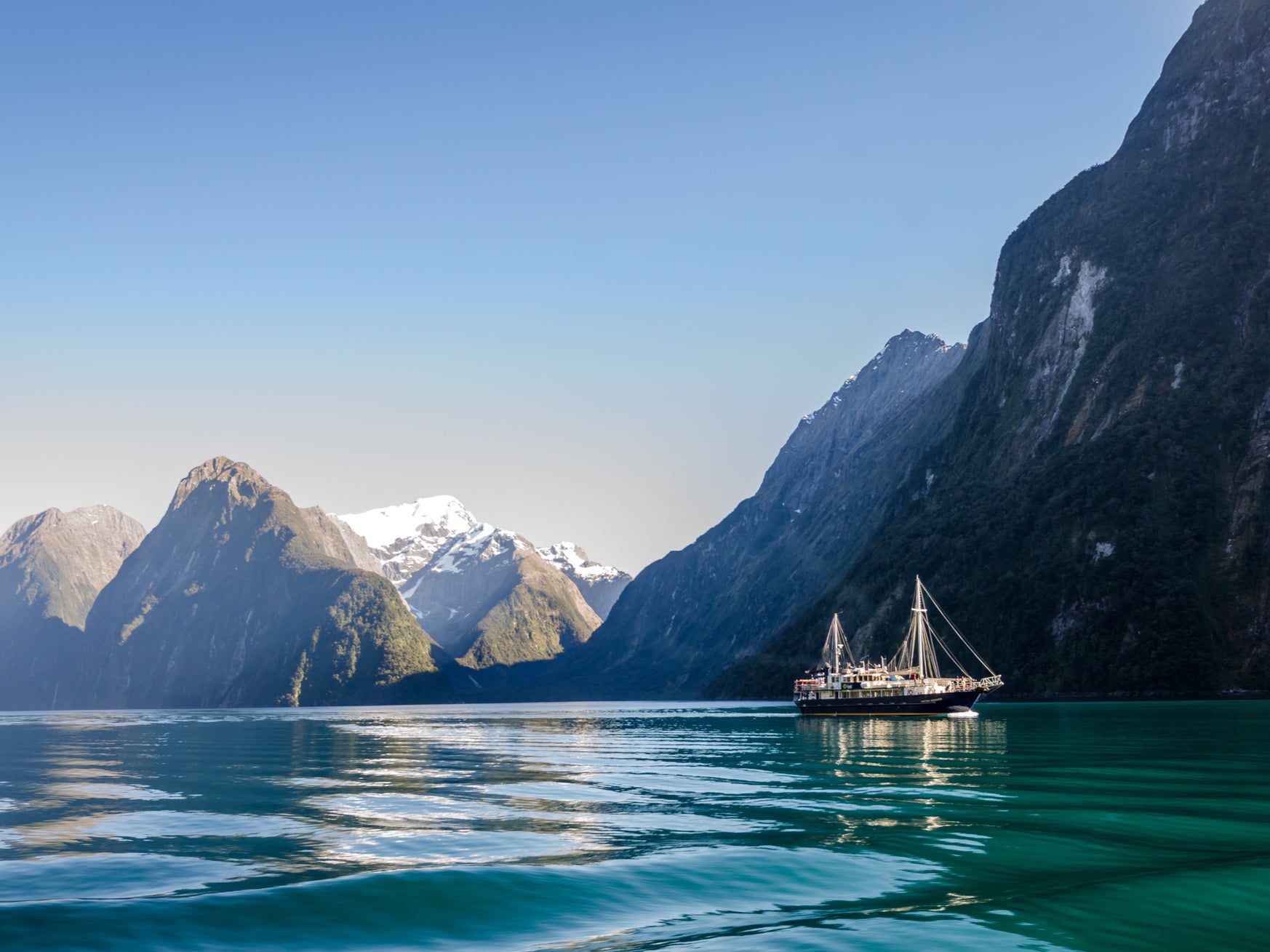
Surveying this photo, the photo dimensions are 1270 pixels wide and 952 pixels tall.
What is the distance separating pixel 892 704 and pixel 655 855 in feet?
418

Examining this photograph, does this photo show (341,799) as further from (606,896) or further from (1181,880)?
(1181,880)

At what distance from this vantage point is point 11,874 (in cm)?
2681

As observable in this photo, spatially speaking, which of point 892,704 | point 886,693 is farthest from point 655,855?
point 886,693

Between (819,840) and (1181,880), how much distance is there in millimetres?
10630

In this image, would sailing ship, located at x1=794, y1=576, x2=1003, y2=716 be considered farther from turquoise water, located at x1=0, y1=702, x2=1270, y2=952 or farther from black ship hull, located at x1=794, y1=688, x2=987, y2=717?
turquoise water, located at x1=0, y1=702, x2=1270, y2=952

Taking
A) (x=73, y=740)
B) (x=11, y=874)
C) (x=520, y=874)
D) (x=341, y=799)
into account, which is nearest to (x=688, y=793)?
(x=341, y=799)

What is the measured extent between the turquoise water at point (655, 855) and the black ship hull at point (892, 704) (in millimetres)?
76301

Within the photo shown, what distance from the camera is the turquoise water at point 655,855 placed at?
20.2 meters

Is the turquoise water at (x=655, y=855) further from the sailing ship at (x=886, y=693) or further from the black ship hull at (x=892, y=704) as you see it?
the sailing ship at (x=886, y=693)

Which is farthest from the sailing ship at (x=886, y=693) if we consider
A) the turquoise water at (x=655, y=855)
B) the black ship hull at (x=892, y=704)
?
the turquoise water at (x=655, y=855)

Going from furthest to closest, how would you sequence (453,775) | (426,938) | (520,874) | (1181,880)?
(453,775) < (520,874) < (1181,880) < (426,938)

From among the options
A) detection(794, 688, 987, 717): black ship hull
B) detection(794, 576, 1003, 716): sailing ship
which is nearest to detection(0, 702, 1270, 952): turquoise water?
detection(794, 688, 987, 717): black ship hull

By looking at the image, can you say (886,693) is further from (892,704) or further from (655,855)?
(655,855)

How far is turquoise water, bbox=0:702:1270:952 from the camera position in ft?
66.2
